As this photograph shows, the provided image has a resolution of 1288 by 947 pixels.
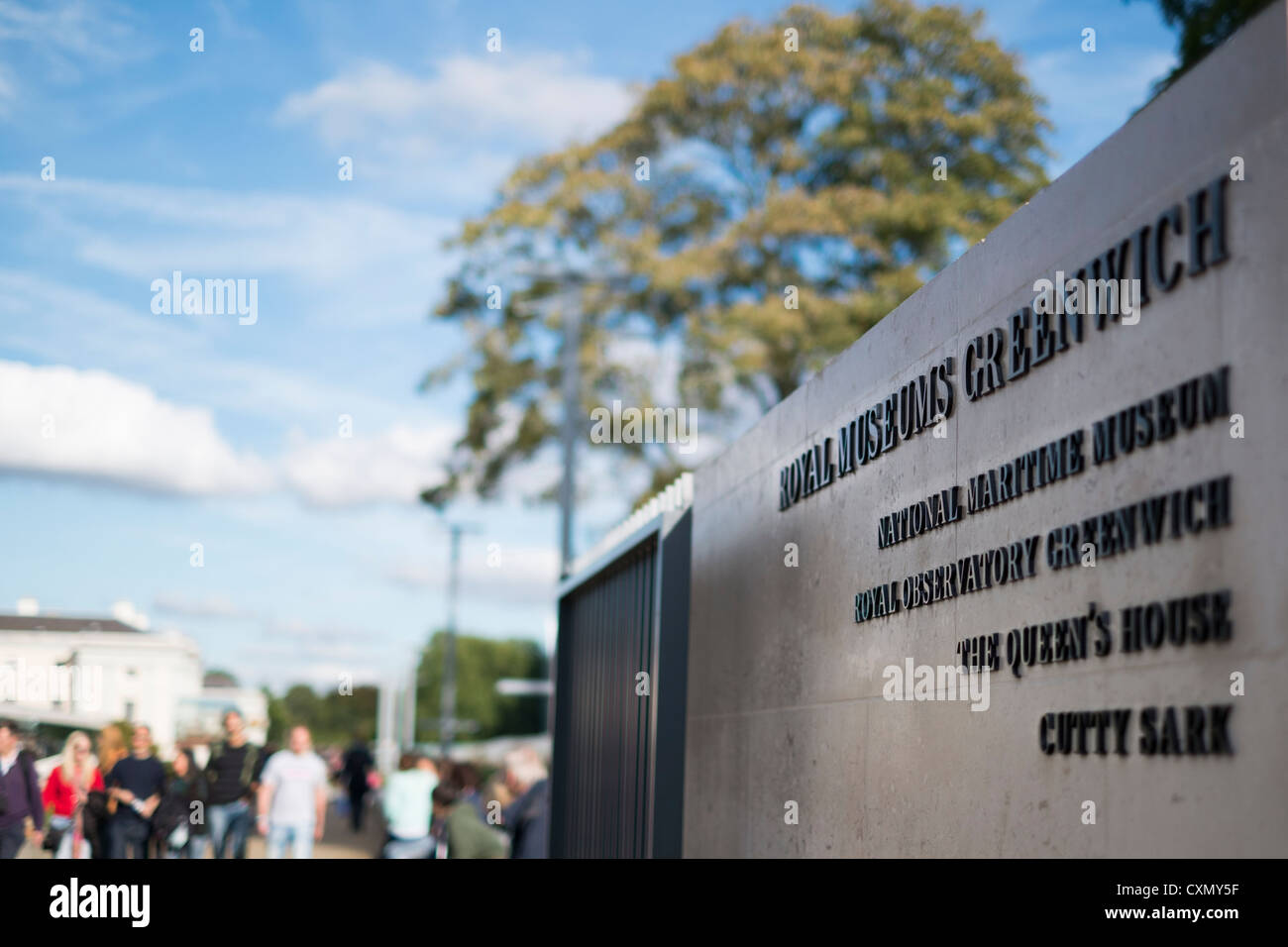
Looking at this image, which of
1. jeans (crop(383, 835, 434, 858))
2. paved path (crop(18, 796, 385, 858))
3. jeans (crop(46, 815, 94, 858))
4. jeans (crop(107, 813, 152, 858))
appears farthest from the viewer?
paved path (crop(18, 796, 385, 858))

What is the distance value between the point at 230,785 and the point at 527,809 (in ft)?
21.3

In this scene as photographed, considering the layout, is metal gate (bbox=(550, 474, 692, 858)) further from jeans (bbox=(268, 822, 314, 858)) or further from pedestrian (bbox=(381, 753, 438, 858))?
jeans (bbox=(268, 822, 314, 858))

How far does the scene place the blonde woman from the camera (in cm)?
1414

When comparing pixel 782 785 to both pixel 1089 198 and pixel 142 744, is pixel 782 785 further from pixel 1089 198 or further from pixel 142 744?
pixel 142 744

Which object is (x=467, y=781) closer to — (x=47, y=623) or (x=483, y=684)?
(x=47, y=623)

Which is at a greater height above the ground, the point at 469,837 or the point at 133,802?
the point at 469,837

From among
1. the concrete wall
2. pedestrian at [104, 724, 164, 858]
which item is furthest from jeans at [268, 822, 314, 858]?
the concrete wall

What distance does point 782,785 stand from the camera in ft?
25.7

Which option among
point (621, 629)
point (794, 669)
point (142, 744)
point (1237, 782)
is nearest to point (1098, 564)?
point (1237, 782)

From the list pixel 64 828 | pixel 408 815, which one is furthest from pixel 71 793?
pixel 408 815

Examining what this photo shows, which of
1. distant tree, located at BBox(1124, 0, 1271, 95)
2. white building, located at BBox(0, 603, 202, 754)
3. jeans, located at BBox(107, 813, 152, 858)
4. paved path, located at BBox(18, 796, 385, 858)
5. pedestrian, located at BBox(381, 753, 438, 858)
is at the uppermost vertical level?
distant tree, located at BBox(1124, 0, 1271, 95)

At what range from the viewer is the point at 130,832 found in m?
13.9

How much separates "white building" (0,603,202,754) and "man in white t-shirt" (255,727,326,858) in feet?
4.31
